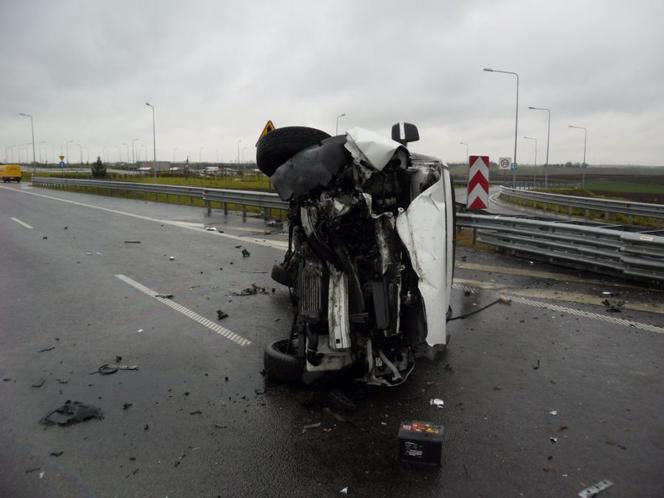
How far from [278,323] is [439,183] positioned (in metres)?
2.76

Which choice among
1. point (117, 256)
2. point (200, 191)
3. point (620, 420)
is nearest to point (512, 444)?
point (620, 420)

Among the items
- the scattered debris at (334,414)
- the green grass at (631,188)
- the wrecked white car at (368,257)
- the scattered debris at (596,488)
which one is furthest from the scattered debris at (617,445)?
the green grass at (631,188)

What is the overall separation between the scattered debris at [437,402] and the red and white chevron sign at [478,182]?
789cm

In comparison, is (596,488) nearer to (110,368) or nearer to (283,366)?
(283,366)

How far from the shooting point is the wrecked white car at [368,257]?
4008 mm

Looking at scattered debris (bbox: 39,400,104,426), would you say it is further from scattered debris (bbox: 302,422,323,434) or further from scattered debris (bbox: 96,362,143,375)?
scattered debris (bbox: 302,422,323,434)

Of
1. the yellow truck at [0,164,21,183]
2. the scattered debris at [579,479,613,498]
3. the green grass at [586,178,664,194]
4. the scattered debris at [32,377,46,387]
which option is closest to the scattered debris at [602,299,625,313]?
the scattered debris at [579,479,613,498]

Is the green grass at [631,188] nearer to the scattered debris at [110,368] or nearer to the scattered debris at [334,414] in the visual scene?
the scattered debris at [334,414]

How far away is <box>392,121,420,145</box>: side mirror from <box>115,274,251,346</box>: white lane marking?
103 inches

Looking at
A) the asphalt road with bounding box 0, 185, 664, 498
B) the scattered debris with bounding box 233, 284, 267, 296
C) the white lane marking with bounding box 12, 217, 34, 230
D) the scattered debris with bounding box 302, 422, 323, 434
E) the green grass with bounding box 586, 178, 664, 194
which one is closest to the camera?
the asphalt road with bounding box 0, 185, 664, 498

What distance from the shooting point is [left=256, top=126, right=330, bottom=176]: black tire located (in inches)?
197

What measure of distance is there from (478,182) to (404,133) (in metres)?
7.27

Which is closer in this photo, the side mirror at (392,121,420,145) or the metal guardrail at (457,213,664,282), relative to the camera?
the side mirror at (392,121,420,145)

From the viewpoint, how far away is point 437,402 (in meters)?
4.05
